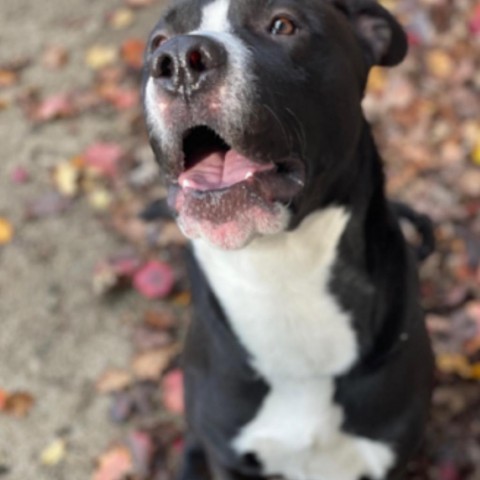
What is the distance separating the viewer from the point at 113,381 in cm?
329

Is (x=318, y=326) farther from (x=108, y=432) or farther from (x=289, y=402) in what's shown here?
(x=108, y=432)

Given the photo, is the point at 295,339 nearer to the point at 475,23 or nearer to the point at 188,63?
the point at 188,63

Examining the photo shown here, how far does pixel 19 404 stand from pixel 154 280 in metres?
0.62

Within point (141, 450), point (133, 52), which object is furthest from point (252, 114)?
point (133, 52)

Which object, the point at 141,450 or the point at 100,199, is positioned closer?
the point at 141,450

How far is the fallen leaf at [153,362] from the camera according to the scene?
3287 millimetres

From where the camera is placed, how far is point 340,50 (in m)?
2.10

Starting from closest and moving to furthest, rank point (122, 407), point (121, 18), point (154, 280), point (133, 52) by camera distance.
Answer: point (122, 407) < point (154, 280) < point (133, 52) < point (121, 18)

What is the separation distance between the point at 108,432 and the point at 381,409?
112cm

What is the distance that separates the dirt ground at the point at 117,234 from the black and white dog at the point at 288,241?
2.03 ft

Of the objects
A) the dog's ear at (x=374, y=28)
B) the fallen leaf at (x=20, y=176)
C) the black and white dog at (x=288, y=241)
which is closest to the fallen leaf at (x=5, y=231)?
the fallen leaf at (x=20, y=176)

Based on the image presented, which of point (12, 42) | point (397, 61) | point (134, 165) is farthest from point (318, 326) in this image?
point (12, 42)

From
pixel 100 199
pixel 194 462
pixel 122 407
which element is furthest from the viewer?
pixel 100 199

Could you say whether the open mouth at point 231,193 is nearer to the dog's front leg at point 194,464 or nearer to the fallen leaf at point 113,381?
the dog's front leg at point 194,464
